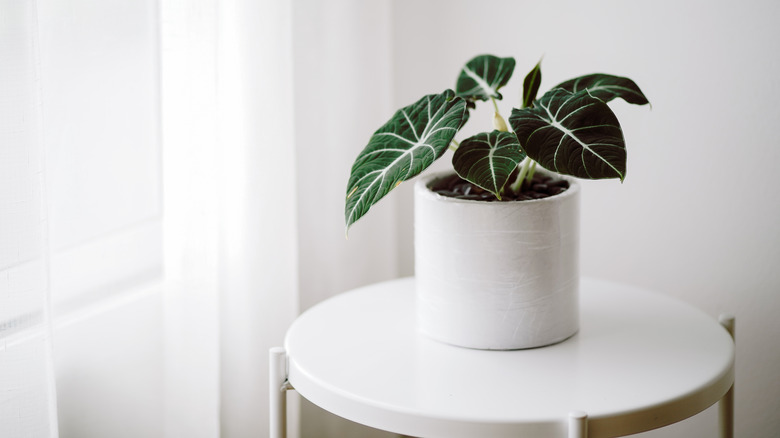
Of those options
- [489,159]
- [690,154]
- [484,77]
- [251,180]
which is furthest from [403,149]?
[690,154]

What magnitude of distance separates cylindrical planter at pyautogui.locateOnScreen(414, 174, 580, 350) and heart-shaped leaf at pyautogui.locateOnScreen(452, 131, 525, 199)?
66 millimetres

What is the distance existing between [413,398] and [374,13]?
0.85 meters

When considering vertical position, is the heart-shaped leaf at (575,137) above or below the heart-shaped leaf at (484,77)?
below

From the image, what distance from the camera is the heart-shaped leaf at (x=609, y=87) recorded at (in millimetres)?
908

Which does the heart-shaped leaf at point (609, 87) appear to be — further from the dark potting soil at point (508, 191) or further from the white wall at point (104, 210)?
the white wall at point (104, 210)

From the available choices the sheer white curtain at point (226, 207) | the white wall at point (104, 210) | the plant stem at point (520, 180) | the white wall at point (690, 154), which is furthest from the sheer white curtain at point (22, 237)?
the white wall at point (690, 154)

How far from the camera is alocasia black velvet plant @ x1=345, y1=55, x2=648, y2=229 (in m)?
0.74

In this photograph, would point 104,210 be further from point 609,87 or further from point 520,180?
point 609,87

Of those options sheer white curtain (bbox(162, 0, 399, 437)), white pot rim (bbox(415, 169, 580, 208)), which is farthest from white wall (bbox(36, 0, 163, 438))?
white pot rim (bbox(415, 169, 580, 208))

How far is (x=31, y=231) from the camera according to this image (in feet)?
2.45

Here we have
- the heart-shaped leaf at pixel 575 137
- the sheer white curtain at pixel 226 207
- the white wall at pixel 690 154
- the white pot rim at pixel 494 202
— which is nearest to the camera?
the heart-shaped leaf at pixel 575 137

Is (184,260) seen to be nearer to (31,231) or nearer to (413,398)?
(31,231)

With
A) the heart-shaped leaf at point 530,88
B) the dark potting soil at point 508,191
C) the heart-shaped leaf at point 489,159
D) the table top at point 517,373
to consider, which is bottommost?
the table top at point 517,373

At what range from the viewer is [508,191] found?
912mm
